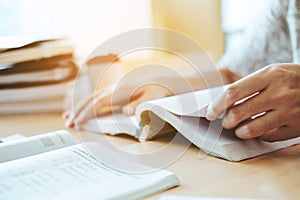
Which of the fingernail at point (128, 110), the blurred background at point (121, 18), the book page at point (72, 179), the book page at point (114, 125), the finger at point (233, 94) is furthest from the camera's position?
the blurred background at point (121, 18)

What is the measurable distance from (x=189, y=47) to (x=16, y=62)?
509mm

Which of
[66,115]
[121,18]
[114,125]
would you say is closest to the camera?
[114,125]

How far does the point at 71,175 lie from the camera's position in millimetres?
621

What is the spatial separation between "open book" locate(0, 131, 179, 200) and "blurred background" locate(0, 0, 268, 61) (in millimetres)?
839

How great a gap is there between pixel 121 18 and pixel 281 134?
1.31m

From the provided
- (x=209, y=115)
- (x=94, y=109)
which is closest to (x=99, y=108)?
(x=94, y=109)

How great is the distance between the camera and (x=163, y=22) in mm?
2002

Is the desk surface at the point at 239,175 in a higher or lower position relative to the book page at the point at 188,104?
lower

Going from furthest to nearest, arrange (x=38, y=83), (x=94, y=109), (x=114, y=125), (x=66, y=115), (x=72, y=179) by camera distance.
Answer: (x=38, y=83) < (x=66, y=115) < (x=94, y=109) < (x=114, y=125) < (x=72, y=179)

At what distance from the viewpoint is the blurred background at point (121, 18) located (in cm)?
167

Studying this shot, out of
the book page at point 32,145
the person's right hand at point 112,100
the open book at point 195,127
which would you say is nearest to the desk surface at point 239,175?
the open book at point 195,127

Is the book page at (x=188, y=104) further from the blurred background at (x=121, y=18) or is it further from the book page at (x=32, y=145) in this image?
the blurred background at (x=121, y=18)

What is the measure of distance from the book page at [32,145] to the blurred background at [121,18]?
0.77m

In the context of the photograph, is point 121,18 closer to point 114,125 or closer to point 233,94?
point 114,125
